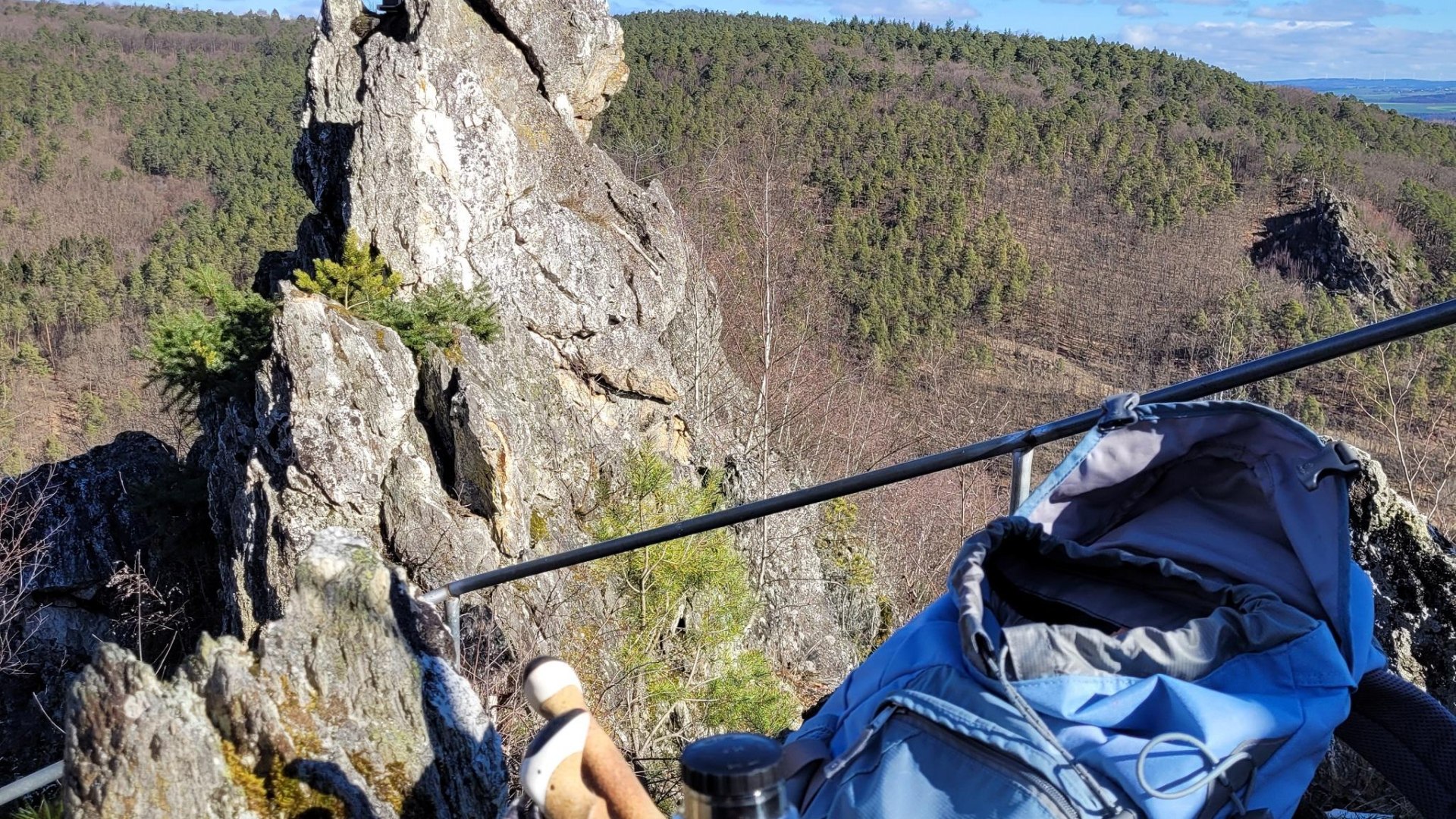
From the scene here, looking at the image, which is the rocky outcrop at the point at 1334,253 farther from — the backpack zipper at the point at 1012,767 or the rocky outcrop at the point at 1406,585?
the backpack zipper at the point at 1012,767

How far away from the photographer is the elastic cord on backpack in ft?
4.99

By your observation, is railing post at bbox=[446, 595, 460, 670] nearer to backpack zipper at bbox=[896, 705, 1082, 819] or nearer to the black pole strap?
the black pole strap

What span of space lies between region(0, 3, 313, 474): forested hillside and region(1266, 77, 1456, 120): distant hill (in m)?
68.0

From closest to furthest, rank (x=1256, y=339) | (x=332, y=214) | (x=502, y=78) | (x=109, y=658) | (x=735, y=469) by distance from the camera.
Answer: (x=109, y=658) < (x=332, y=214) < (x=502, y=78) < (x=735, y=469) < (x=1256, y=339)

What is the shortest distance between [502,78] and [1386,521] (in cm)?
1168

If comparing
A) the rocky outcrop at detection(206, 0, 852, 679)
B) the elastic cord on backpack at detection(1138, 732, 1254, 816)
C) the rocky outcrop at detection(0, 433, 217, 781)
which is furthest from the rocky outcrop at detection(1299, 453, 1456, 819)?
the rocky outcrop at detection(0, 433, 217, 781)

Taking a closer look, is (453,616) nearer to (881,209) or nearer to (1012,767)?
(1012,767)

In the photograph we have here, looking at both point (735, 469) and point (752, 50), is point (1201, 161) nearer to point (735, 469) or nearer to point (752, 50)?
point (752, 50)

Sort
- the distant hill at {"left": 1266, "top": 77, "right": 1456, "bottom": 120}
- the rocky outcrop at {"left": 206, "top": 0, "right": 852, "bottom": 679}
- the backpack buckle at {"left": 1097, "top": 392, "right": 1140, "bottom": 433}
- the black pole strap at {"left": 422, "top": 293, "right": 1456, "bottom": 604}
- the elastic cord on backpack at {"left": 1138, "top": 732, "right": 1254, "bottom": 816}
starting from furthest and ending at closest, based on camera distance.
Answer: the distant hill at {"left": 1266, "top": 77, "right": 1456, "bottom": 120}
the rocky outcrop at {"left": 206, "top": 0, "right": 852, "bottom": 679}
the backpack buckle at {"left": 1097, "top": 392, "right": 1140, "bottom": 433}
the black pole strap at {"left": 422, "top": 293, "right": 1456, "bottom": 604}
the elastic cord on backpack at {"left": 1138, "top": 732, "right": 1254, "bottom": 816}

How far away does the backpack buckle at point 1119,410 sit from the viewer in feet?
7.02

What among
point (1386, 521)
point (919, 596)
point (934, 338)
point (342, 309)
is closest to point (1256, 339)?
point (934, 338)

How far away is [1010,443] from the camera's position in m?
2.15

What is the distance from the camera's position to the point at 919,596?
691 inches

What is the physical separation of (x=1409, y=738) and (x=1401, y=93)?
109101 mm
